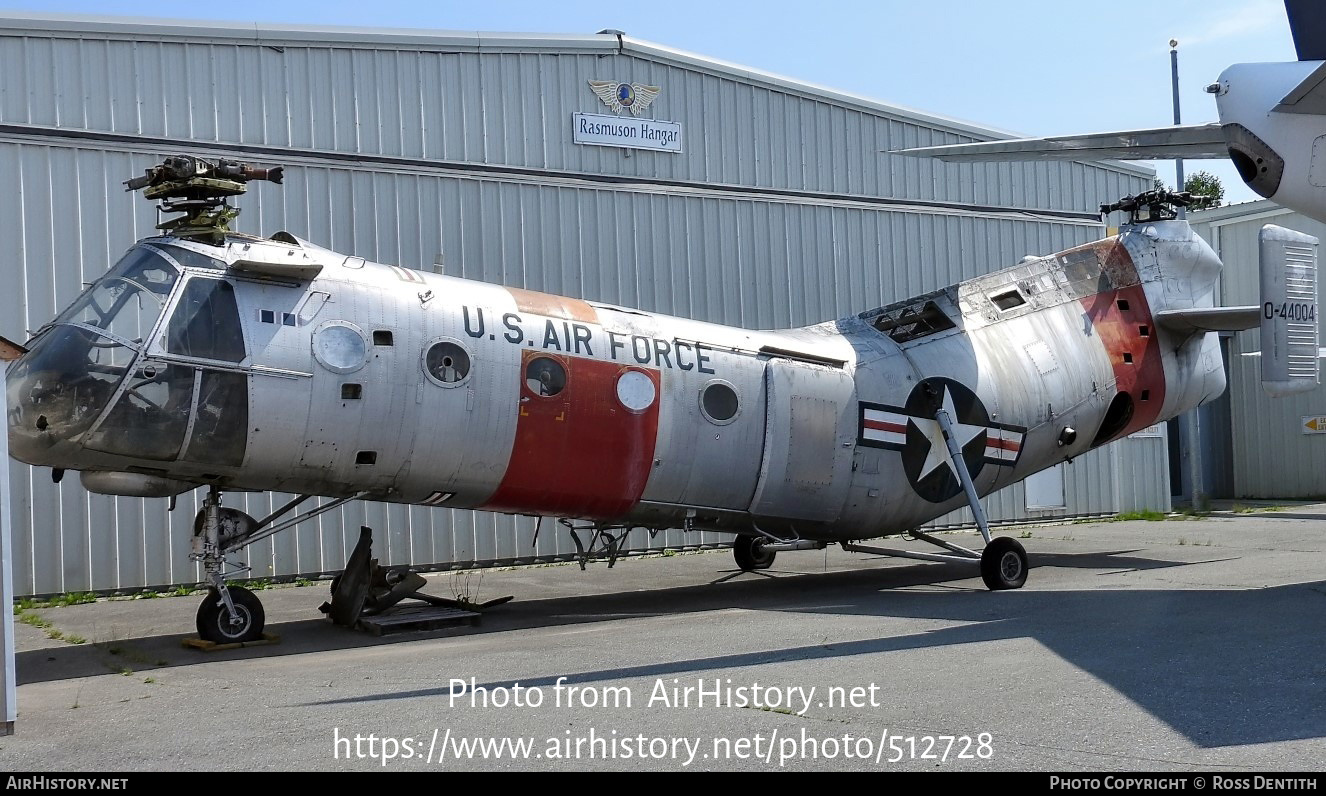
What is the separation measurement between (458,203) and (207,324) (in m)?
7.86

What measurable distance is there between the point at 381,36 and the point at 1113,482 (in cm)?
1638

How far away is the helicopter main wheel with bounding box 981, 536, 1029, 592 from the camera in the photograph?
1308 cm

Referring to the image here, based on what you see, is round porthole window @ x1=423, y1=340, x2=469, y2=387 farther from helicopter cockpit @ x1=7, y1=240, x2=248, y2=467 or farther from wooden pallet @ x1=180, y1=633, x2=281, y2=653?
wooden pallet @ x1=180, y1=633, x2=281, y2=653

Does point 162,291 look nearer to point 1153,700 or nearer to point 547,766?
point 547,766

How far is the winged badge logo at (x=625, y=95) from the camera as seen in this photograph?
18719mm

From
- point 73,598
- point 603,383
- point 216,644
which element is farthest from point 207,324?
point 73,598

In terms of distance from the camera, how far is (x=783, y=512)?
12977 mm

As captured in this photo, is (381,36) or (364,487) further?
(381,36)

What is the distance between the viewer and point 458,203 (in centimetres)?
1744

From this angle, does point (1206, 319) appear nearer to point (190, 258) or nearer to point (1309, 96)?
point (1309, 96)

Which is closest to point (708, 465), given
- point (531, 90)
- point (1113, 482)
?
point (531, 90)

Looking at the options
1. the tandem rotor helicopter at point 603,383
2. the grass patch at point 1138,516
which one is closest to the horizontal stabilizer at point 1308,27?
the tandem rotor helicopter at point 603,383

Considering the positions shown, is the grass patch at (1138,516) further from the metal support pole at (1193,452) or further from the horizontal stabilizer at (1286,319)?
the horizontal stabilizer at (1286,319)

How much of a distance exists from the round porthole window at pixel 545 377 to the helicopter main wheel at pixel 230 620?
3231 millimetres
